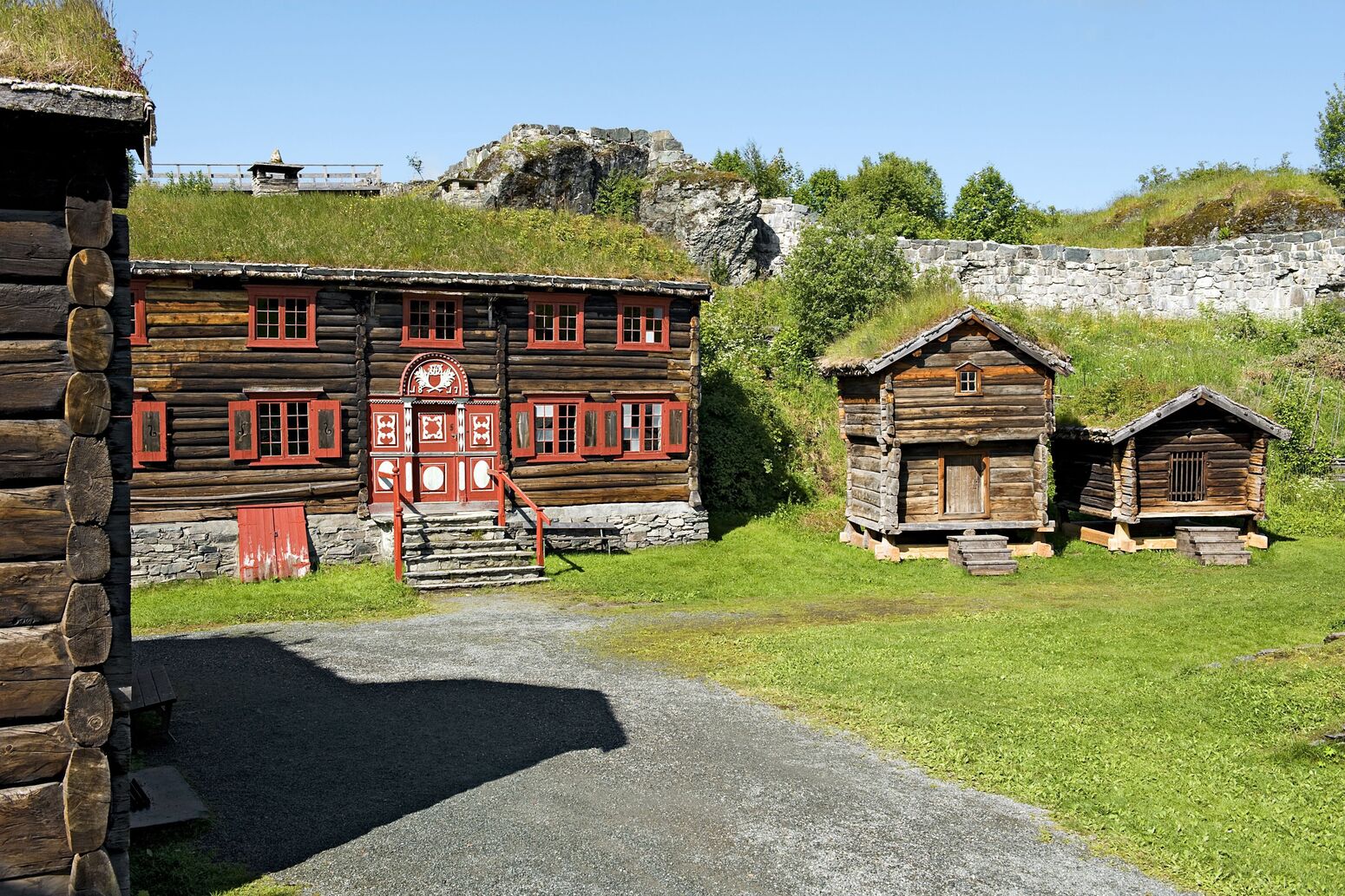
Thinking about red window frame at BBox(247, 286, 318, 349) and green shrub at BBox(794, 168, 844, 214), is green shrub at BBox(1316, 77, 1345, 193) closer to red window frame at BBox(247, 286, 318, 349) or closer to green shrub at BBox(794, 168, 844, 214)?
green shrub at BBox(794, 168, 844, 214)

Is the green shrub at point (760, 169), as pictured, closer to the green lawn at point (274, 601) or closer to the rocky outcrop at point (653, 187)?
the rocky outcrop at point (653, 187)

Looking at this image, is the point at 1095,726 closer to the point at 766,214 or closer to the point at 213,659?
the point at 213,659

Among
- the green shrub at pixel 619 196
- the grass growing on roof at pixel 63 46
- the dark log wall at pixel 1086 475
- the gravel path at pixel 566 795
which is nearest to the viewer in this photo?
the grass growing on roof at pixel 63 46

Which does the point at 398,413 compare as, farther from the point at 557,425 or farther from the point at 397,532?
the point at 557,425

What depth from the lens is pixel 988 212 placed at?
4634 cm

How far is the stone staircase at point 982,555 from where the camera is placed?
22359 millimetres

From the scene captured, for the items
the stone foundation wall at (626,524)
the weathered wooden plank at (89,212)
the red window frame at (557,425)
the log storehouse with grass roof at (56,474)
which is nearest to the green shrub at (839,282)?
the stone foundation wall at (626,524)

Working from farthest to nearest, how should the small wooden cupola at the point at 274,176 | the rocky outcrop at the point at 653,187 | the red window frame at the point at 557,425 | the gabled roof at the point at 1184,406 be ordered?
the rocky outcrop at the point at 653,187, the small wooden cupola at the point at 274,176, the red window frame at the point at 557,425, the gabled roof at the point at 1184,406

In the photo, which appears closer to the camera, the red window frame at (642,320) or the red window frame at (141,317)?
the red window frame at (141,317)

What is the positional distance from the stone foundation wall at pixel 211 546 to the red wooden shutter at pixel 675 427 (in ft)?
23.6

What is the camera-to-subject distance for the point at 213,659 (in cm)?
1521

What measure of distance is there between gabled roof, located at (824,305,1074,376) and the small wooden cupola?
1973 cm

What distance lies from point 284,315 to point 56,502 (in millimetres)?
16990

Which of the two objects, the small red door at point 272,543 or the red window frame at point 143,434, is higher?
the red window frame at point 143,434
